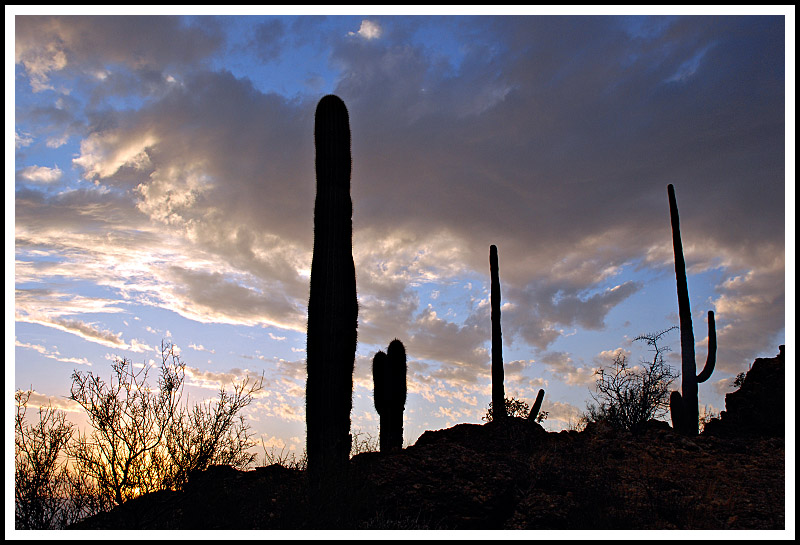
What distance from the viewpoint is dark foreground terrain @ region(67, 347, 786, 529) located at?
8266mm

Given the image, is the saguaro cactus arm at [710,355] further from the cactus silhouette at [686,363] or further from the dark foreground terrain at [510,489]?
the dark foreground terrain at [510,489]

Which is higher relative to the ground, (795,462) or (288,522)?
(795,462)

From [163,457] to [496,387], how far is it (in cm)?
1029

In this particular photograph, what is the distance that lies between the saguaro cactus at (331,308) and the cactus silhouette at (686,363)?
33.2ft

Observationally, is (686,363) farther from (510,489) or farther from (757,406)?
(510,489)

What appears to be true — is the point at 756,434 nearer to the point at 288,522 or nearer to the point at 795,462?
the point at 795,462

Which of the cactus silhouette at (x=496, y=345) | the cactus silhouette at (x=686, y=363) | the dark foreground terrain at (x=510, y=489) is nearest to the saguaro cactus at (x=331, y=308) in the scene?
the dark foreground terrain at (x=510, y=489)

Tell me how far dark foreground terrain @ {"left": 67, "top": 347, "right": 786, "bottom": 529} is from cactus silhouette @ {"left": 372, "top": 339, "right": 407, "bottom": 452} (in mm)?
674

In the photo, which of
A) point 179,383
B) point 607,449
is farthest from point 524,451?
point 179,383

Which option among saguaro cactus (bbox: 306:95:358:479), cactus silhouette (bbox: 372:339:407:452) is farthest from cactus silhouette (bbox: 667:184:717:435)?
saguaro cactus (bbox: 306:95:358:479)

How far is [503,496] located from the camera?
9.69 meters

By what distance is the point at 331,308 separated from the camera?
1020cm

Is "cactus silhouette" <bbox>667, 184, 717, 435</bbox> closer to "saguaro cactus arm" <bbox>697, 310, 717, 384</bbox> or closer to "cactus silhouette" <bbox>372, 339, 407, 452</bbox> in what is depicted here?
"saguaro cactus arm" <bbox>697, 310, 717, 384</bbox>

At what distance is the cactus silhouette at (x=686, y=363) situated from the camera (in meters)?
15.9
